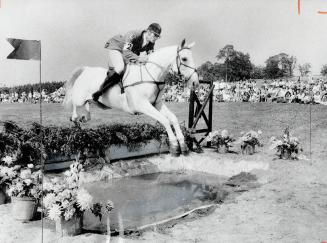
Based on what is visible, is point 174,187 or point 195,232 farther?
point 174,187

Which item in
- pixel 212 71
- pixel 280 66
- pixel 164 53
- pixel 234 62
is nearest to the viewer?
pixel 164 53

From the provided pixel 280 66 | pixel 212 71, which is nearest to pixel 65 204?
pixel 212 71

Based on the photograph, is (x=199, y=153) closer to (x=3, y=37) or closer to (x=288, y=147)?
(x=288, y=147)

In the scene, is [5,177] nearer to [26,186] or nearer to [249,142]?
[26,186]

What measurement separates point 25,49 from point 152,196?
3720 millimetres

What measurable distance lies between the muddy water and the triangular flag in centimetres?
233

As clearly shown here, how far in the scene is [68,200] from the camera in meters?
5.00

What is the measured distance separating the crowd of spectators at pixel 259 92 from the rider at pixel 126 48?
12.0m

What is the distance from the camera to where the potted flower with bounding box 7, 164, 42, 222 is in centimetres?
544

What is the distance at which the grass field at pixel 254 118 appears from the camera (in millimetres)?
13695

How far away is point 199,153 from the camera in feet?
34.4

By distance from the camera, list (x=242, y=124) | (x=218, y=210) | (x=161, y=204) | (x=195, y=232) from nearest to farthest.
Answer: (x=195, y=232)
(x=218, y=210)
(x=161, y=204)
(x=242, y=124)

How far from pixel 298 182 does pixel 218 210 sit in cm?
217

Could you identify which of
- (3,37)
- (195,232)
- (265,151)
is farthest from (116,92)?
(265,151)
